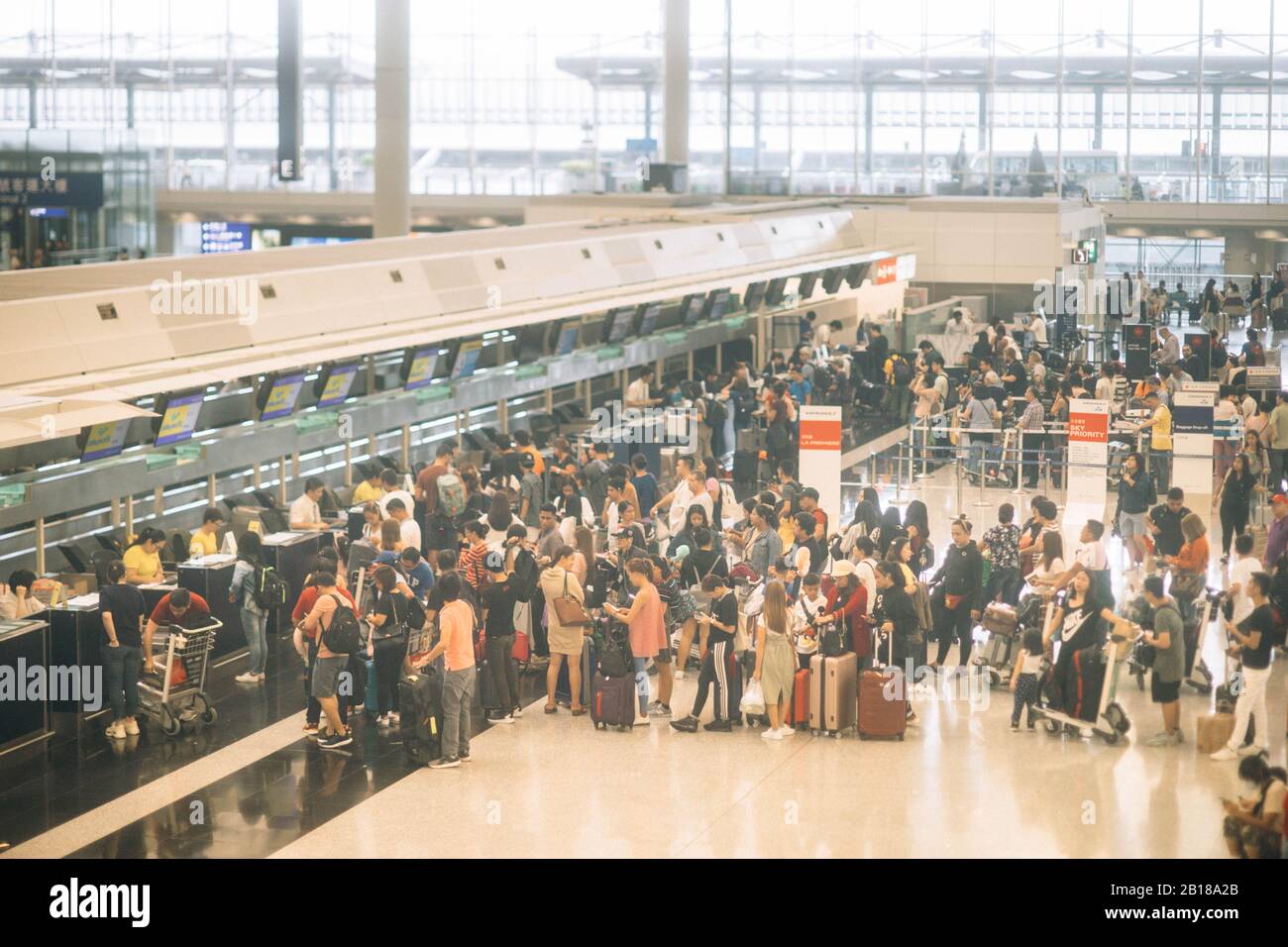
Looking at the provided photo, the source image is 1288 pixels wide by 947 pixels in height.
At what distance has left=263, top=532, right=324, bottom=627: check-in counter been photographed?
42.3 ft

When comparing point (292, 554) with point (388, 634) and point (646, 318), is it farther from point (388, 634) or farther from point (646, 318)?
point (646, 318)

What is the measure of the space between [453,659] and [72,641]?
2.80m

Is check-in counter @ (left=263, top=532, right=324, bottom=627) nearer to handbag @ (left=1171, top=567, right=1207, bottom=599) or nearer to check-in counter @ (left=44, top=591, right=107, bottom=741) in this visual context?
check-in counter @ (left=44, top=591, right=107, bottom=741)

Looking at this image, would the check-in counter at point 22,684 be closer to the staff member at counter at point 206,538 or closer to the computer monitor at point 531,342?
the staff member at counter at point 206,538

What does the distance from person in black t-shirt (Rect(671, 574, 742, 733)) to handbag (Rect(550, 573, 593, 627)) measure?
2.75 feet

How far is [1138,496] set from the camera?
573 inches

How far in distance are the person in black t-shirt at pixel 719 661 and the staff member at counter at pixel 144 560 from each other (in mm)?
4049

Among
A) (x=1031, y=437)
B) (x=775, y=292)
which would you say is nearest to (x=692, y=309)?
(x=775, y=292)

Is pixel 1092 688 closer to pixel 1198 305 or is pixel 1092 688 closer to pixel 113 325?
pixel 113 325

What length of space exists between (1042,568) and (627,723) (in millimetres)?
3365

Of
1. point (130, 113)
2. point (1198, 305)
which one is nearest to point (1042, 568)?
point (1198, 305)

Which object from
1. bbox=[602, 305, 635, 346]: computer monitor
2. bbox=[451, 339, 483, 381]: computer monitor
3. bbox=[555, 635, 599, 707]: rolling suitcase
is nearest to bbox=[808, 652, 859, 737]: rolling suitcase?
bbox=[555, 635, 599, 707]: rolling suitcase

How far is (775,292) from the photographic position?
2658 centimetres

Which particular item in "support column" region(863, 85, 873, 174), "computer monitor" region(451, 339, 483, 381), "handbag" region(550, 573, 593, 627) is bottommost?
"handbag" region(550, 573, 593, 627)
